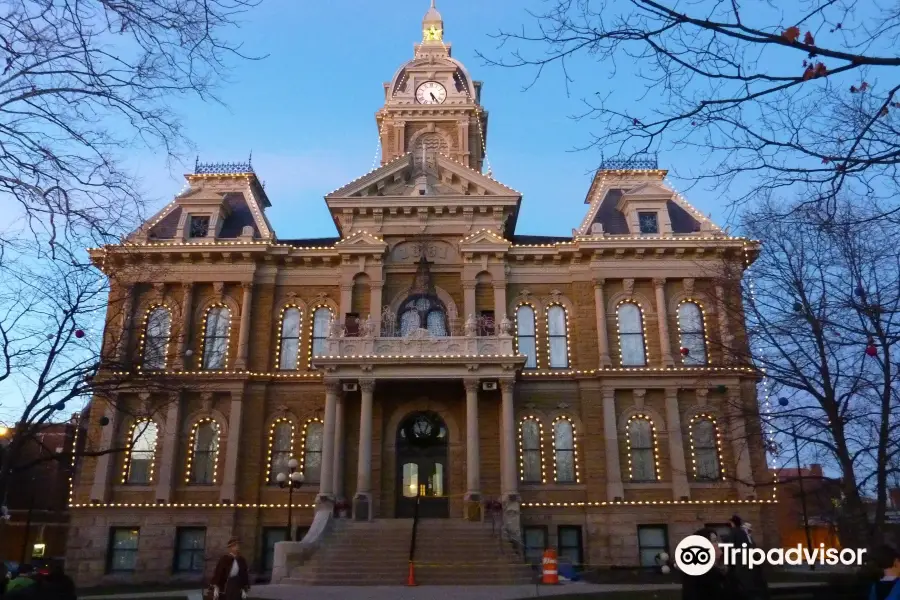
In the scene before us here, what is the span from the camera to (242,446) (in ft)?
87.6

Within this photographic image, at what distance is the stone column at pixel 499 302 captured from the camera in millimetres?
27328

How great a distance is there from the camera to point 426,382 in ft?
86.0

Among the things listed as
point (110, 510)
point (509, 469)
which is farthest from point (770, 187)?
point (110, 510)

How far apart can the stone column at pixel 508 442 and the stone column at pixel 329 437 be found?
19.1ft

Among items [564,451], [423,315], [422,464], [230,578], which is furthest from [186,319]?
[230,578]

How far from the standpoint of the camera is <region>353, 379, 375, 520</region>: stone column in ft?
76.8

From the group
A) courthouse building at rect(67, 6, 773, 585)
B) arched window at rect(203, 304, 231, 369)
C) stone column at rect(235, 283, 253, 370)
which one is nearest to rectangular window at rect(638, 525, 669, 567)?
courthouse building at rect(67, 6, 773, 585)

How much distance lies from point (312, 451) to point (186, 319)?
7.20 metres

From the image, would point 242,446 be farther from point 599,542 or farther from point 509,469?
point 599,542

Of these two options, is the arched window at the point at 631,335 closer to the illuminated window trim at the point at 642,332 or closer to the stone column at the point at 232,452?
the illuminated window trim at the point at 642,332

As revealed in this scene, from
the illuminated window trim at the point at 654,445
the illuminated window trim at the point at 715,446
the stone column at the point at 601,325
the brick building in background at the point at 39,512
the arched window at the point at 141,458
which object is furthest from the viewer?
the brick building in background at the point at 39,512

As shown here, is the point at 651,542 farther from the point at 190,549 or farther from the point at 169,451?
the point at 169,451

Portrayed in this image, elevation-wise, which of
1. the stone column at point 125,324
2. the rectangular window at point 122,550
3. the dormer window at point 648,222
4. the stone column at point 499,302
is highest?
the dormer window at point 648,222

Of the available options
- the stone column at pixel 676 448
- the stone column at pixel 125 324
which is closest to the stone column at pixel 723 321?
the stone column at pixel 676 448
